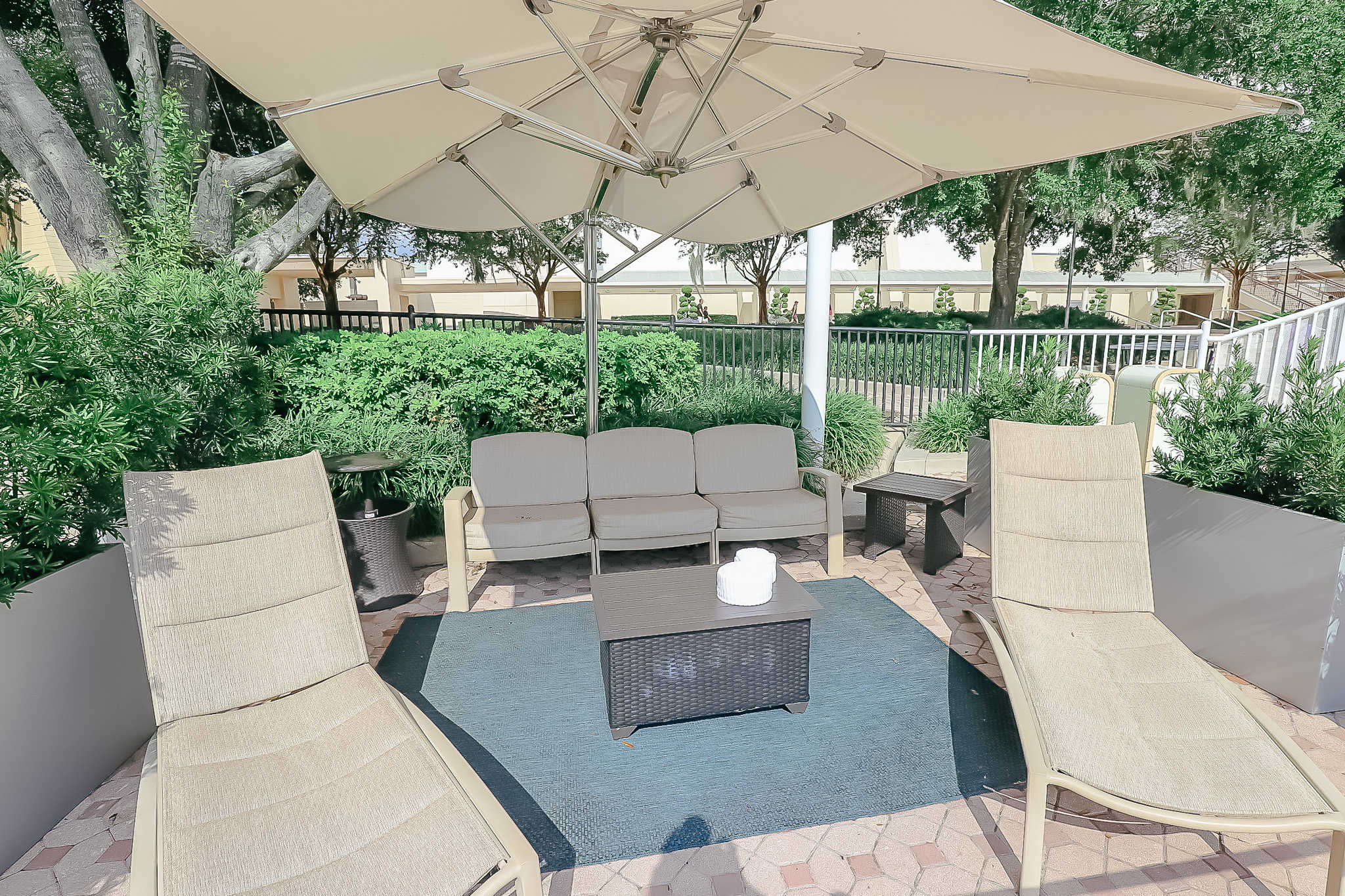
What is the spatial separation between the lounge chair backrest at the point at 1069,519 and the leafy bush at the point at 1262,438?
49 cm

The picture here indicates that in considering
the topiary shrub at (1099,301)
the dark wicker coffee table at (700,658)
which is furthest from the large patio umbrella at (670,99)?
the topiary shrub at (1099,301)

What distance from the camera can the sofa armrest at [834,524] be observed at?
4.98 m

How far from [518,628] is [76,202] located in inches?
A: 219

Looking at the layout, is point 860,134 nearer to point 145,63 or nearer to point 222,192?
point 222,192

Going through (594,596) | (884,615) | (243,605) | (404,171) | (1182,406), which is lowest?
(884,615)

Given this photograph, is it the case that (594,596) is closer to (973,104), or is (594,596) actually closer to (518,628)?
(518,628)

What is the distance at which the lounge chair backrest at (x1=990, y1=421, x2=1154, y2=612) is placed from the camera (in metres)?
3.48

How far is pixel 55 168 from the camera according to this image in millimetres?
6102

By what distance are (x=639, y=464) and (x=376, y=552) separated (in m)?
1.81

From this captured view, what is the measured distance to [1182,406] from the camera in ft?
13.5

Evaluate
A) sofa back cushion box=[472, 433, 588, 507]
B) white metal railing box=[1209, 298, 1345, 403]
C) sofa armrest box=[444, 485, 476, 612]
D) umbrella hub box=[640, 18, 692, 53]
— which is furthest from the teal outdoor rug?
white metal railing box=[1209, 298, 1345, 403]

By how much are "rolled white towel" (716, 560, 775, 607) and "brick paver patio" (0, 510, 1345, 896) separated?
95 centimetres

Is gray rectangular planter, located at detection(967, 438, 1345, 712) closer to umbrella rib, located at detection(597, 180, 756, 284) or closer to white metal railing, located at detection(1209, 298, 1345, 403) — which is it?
umbrella rib, located at detection(597, 180, 756, 284)

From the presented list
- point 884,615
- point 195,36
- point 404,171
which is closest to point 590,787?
point 884,615
